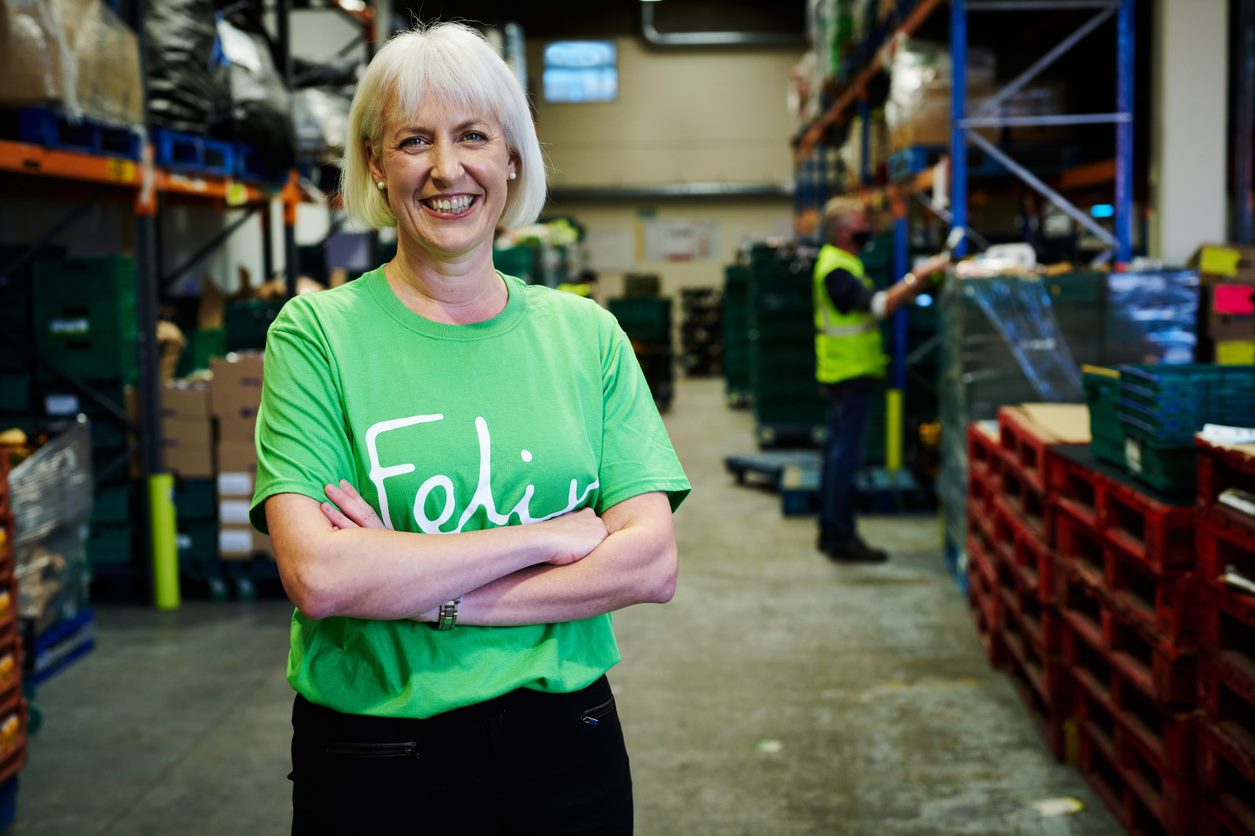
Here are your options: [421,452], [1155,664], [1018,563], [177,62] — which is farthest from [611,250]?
[421,452]

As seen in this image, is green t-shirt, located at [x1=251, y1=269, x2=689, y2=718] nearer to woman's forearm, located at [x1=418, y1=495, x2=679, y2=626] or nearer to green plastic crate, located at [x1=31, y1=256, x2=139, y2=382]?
woman's forearm, located at [x1=418, y1=495, x2=679, y2=626]

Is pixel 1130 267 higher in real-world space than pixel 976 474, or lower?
higher

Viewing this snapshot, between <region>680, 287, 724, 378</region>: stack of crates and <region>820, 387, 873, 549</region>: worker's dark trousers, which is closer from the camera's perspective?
<region>820, 387, 873, 549</region>: worker's dark trousers

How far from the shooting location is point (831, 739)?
478 centimetres

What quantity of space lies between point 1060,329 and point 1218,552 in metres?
3.37

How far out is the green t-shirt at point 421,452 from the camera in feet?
5.80

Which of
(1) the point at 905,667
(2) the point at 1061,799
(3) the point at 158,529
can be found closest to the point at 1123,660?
(2) the point at 1061,799

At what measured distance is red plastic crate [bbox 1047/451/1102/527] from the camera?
164 inches

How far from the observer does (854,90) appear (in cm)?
1227

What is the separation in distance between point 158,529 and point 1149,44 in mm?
6949

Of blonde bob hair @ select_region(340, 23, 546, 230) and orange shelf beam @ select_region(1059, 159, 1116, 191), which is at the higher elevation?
orange shelf beam @ select_region(1059, 159, 1116, 191)

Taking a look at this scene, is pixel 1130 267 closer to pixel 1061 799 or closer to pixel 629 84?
pixel 1061 799

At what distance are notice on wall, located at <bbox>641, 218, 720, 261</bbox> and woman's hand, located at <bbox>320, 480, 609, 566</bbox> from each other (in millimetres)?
22649

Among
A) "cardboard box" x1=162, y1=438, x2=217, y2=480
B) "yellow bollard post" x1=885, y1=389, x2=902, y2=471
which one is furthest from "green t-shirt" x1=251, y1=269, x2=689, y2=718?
"yellow bollard post" x1=885, y1=389, x2=902, y2=471
